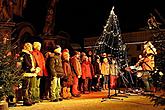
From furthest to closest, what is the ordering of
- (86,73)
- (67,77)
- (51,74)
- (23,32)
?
(23,32), (86,73), (67,77), (51,74)

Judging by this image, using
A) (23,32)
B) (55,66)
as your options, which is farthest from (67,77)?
(23,32)

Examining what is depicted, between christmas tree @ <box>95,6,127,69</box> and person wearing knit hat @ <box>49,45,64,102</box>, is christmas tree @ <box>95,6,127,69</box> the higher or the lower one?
the higher one

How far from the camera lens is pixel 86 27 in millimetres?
25344

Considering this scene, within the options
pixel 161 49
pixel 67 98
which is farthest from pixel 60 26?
pixel 161 49

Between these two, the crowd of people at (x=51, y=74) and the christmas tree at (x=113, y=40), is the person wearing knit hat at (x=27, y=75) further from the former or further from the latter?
the christmas tree at (x=113, y=40)

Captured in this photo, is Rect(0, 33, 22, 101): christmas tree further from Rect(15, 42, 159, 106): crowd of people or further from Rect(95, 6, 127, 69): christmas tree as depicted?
Rect(95, 6, 127, 69): christmas tree

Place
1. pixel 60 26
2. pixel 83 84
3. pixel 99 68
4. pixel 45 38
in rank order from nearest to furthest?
pixel 83 84 → pixel 99 68 → pixel 45 38 → pixel 60 26

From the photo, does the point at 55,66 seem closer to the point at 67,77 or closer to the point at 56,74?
the point at 56,74

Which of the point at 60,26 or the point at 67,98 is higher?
the point at 60,26

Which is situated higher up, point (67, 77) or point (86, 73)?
point (86, 73)

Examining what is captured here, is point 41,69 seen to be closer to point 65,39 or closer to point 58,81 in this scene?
point 58,81

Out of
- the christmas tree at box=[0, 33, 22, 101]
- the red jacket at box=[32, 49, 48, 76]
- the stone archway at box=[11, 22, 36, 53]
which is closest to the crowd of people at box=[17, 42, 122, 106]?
the red jacket at box=[32, 49, 48, 76]

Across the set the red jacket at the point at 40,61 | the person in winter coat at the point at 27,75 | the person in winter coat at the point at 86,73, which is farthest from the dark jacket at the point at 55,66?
the person in winter coat at the point at 86,73

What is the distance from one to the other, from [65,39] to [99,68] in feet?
15.0
